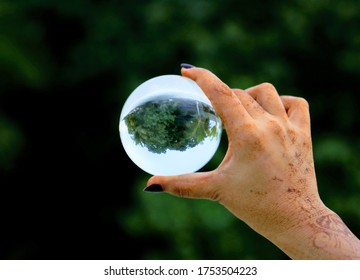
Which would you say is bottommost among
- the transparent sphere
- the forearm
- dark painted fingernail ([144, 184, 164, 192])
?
the forearm

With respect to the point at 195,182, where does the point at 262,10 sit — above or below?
above

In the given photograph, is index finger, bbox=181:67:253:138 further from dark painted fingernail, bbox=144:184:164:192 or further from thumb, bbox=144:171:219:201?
dark painted fingernail, bbox=144:184:164:192

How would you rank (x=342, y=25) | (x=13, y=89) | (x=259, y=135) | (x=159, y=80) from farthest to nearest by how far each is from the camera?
(x=13, y=89)
(x=342, y=25)
(x=159, y=80)
(x=259, y=135)

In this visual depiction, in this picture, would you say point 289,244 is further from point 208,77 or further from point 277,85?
point 277,85

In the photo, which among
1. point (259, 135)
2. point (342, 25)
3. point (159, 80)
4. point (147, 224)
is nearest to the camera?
point (259, 135)

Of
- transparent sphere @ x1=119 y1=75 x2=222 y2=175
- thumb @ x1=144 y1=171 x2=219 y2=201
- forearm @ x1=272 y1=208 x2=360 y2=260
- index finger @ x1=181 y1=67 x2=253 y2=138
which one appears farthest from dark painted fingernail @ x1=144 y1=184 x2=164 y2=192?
forearm @ x1=272 y1=208 x2=360 y2=260

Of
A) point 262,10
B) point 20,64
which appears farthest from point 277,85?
point 20,64

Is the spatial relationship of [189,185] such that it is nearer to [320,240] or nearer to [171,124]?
[171,124]

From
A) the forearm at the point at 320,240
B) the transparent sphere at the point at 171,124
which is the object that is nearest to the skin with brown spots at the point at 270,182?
the forearm at the point at 320,240

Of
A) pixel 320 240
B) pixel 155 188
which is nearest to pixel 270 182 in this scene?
pixel 320 240
